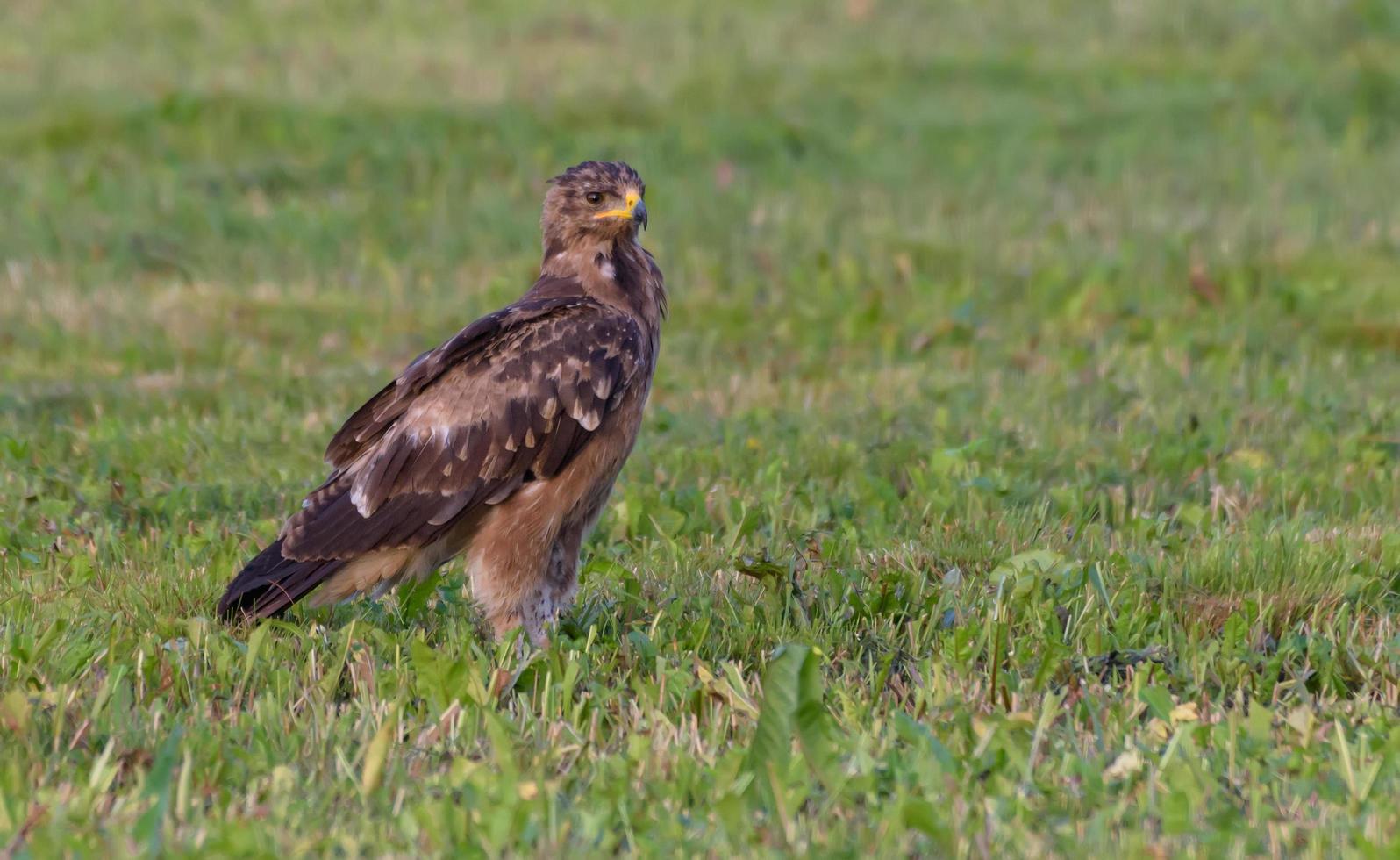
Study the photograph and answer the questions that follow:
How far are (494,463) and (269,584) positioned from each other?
0.84 m

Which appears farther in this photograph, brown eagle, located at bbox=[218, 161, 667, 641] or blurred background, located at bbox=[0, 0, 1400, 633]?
blurred background, located at bbox=[0, 0, 1400, 633]

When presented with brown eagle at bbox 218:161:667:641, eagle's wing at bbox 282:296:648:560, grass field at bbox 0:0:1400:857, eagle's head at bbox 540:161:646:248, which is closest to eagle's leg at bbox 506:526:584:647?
brown eagle at bbox 218:161:667:641

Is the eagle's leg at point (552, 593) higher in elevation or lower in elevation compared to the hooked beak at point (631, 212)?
lower

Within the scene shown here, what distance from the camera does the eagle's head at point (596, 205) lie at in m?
6.55

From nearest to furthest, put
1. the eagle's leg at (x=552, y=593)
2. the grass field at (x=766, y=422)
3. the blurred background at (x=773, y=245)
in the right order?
the grass field at (x=766, y=422) < the eagle's leg at (x=552, y=593) < the blurred background at (x=773, y=245)

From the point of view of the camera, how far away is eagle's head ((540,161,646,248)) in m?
6.55

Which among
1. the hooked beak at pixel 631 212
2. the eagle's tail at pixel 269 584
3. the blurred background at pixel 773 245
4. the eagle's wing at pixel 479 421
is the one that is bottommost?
the blurred background at pixel 773 245

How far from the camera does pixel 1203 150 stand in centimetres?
1476

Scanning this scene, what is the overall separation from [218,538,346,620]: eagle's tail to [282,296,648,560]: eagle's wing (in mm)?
153

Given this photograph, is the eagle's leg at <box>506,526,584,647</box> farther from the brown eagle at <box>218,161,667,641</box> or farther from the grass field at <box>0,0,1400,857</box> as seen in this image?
the grass field at <box>0,0,1400,857</box>

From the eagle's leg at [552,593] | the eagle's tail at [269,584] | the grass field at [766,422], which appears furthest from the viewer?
the eagle's leg at [552,593]

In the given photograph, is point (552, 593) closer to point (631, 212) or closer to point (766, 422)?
point (631, 212)

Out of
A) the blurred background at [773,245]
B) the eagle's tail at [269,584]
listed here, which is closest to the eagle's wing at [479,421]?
the eagle's tail at [269,584]

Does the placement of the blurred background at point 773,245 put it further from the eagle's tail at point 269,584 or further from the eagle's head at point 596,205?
the eagle's head at point 596,205
